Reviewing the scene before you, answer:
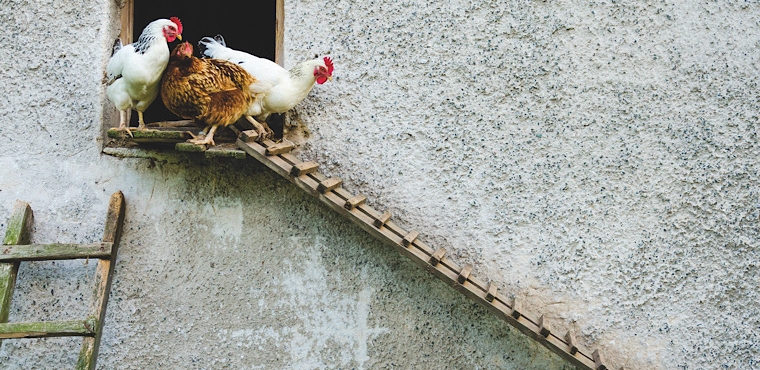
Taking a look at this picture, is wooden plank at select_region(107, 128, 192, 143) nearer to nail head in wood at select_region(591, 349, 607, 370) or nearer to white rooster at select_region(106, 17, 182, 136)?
white rooster at select_region(106, 17, 182, 136)

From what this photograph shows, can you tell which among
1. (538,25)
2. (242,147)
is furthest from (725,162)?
(242,147)

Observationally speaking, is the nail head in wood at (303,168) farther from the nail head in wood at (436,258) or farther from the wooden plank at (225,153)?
the nail head in wood at (436,258)

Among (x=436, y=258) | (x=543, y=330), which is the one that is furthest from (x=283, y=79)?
(x=543, y=330)

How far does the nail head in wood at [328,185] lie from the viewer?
237cm

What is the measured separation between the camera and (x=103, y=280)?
250cm

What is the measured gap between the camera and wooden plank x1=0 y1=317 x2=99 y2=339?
2348mm

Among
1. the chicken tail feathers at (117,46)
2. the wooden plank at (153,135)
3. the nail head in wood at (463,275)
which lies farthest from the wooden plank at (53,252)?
the nail head in wood at (463,275)

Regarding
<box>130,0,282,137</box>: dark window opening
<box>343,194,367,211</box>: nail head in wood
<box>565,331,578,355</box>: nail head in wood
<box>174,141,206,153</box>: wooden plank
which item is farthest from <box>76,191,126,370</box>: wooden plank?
<box>130,0,282,137</box>: dark window opening

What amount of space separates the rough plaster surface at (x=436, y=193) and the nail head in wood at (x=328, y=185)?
0.54 feet

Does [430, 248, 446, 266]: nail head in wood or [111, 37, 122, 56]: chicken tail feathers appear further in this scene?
[111, 37, 122, 56]: chicken tail feathers

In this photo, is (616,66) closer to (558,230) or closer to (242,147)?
(558,230)

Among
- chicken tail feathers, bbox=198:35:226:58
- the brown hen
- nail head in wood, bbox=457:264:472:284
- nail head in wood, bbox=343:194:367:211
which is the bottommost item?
nail head in wood, bbox=457:264:472:284

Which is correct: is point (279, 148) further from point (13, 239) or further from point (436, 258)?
point (13, 239)

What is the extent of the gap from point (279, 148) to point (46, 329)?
112cm
